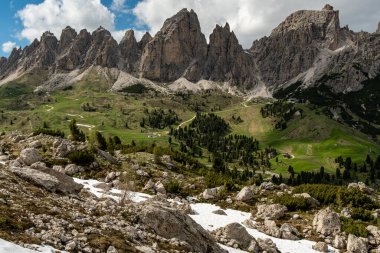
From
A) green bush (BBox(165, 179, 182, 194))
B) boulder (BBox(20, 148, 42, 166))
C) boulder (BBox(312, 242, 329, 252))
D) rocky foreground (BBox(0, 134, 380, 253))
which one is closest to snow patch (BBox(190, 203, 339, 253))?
rocky foreground (BBox(0, 134, 380, 253))

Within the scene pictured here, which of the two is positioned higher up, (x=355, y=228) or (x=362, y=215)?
(x=362, y=215)

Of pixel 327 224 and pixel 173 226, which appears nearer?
pixel 173 226

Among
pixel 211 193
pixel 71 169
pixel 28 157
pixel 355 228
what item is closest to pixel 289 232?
Answer: pixel 355 228

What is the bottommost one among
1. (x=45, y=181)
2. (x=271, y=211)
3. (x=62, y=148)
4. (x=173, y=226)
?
(x=271, y=211)

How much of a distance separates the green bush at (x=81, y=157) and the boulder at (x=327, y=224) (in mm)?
40328

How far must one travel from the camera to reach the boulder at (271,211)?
57684 millimetres

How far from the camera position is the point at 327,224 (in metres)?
53.3

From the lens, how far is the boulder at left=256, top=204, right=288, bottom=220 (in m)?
57.7

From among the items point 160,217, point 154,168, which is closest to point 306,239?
point 160,217

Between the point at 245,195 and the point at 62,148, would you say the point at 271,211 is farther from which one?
the point at 62,148

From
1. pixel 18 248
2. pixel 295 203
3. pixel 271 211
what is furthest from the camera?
pixel 295 203

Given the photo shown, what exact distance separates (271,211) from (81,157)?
3455cm

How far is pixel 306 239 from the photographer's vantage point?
5062 cm

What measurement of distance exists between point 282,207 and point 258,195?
31.1 ft
